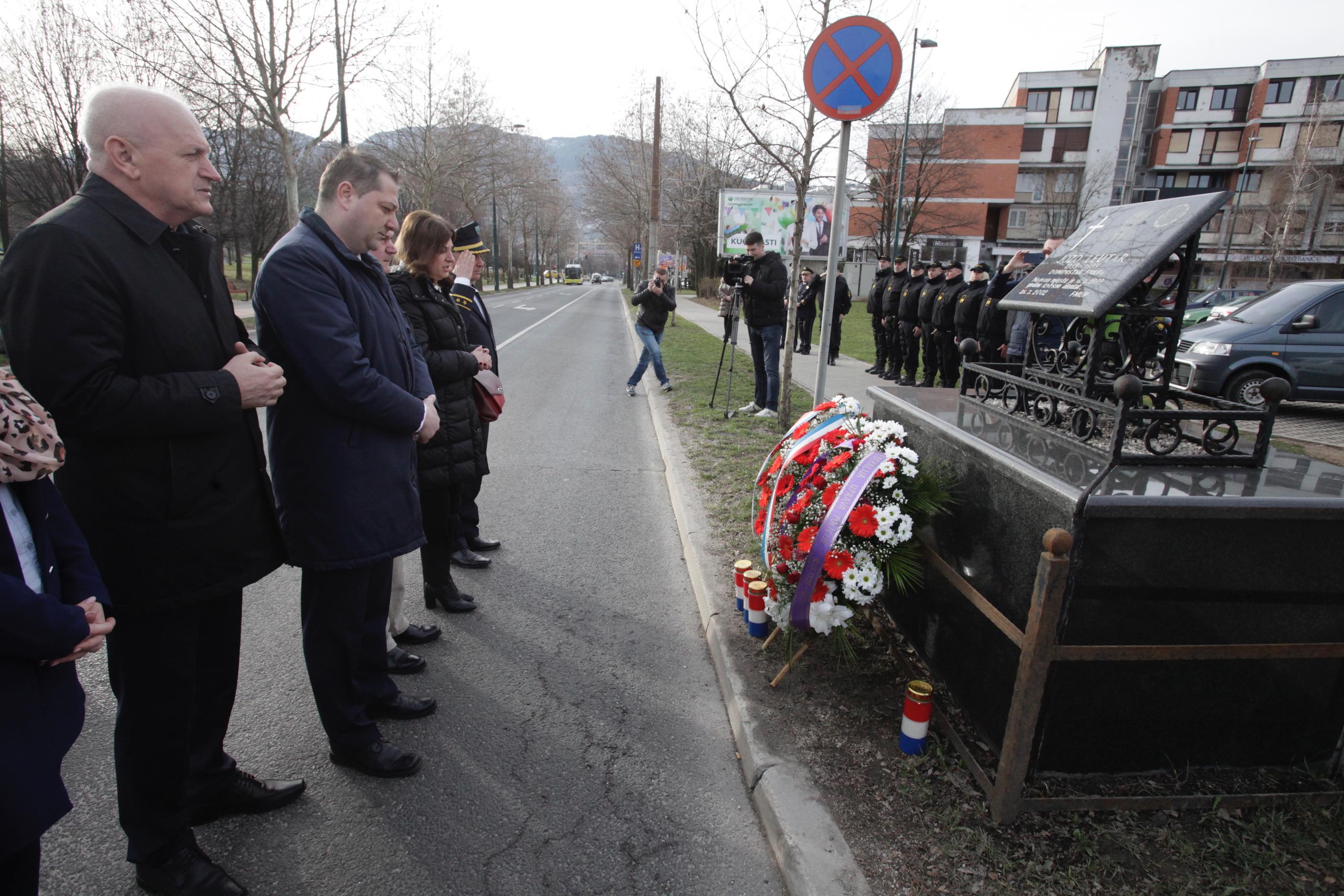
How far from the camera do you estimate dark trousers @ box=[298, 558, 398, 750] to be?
2471mm

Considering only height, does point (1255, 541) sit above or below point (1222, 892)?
above

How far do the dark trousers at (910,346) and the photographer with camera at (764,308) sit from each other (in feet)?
12.9

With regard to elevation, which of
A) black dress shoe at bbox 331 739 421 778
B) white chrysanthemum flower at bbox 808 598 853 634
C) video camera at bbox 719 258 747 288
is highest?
video camera at bbox 719 258 747 288

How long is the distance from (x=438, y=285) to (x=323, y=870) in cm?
265

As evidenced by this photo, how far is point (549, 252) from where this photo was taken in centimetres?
9412

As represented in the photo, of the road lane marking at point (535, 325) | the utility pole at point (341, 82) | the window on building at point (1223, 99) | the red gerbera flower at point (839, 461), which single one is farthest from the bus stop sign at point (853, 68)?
the window on building at point (1223, 99)

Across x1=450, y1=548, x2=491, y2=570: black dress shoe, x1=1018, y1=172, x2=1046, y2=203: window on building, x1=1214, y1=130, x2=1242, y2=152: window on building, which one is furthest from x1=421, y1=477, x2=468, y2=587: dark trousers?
x1=1214, y1=130, x2=1242, y2=152: window on building

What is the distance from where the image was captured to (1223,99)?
182 feet

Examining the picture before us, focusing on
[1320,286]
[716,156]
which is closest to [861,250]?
[716,156]

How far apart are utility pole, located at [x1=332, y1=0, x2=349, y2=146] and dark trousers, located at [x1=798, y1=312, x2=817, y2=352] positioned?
1389 centimetres

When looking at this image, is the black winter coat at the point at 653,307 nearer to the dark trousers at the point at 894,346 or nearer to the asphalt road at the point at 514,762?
the dark trousers at the point at 894,346

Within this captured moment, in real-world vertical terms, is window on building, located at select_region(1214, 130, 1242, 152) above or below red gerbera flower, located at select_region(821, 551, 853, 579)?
above

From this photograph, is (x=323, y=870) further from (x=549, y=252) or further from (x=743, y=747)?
(x=549, y=252)

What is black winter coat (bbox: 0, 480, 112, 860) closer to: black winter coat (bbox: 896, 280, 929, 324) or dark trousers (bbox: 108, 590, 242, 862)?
dark trousers (bbox: 108, 590, 242, 862)
